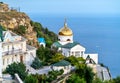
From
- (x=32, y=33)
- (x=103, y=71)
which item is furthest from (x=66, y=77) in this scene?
(x=32, y=33)

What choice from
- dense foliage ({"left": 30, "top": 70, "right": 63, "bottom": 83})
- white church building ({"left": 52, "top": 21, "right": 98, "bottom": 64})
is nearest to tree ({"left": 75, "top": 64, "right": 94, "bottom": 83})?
dense foliage ({"left": 30, "top": 70, "right": 63, "bottom": 83})

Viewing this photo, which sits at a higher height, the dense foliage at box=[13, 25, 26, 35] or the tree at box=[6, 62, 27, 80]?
the dense foliage at box=[13, 25, 26, 35]

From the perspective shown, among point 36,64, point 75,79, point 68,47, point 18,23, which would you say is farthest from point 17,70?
point 68,47

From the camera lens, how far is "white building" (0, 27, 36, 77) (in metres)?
43.8

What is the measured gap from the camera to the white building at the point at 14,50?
43.8m

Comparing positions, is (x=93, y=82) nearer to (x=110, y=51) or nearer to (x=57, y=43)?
(x=57, y=43)

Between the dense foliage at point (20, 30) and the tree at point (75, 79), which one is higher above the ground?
the dense foliage at point (20, 30)

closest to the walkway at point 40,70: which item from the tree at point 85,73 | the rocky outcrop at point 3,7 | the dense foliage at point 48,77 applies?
the dense foliage at point 48,77

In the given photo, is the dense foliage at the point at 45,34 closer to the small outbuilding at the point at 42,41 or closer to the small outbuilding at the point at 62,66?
the small outbuilding at the point at 42,41

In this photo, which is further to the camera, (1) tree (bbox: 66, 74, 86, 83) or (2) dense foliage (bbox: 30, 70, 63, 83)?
(2) dense foliage (bbox: 30, 70, 63, 83)

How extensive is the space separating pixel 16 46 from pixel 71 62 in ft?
14.2

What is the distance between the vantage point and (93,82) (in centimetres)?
4009

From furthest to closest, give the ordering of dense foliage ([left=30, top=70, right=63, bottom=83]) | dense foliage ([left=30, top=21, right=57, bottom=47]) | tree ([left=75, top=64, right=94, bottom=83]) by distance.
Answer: dense foliage ([left=30, top=21, right=57, bottom=47]) < tree ([left=75, top=64, right=94, bottom=83]) < dense foliage ([left=30, top=70, right=63, bottom=83])

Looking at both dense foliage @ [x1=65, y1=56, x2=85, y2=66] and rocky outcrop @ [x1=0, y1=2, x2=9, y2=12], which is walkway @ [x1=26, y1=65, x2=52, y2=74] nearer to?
dense foliage @ [x1=65, y1=56, x2=85, y2=66]
